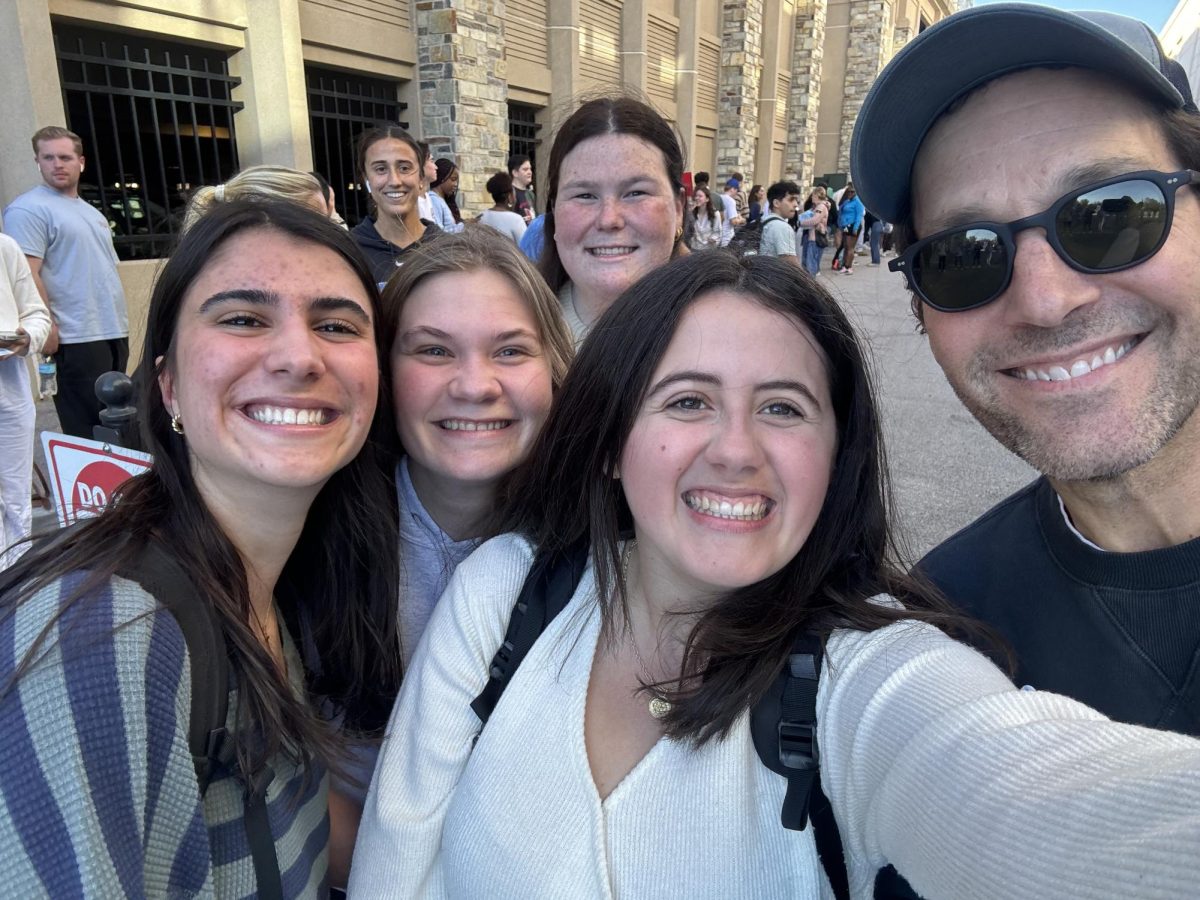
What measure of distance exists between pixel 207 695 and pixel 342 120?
9805 millimetres

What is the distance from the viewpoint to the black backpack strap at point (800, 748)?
4.04ft

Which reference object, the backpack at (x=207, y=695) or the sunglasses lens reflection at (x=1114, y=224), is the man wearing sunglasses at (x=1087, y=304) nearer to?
the sunglasses lens reflection at (x=1114, y=224)

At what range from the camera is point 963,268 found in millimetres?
1439

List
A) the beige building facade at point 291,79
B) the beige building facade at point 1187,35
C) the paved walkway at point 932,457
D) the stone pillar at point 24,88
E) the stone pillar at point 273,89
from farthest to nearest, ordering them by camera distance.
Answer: the beige building facade at point 1187,35
the stone pillar at point 273,89
the beige building facade at point 291,79
the stone pillar at point 24,88
the paved walkway at point 932,457

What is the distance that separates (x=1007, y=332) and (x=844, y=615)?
63 centimetres

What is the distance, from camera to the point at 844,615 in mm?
1453

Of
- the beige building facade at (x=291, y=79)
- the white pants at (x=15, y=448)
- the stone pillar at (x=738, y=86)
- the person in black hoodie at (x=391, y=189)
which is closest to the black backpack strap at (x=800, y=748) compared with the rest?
the beige building facade at (x=291, y=79)

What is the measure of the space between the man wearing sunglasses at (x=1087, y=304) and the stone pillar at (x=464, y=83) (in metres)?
9.81

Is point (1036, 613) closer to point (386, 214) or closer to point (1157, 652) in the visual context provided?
point (1157, 652)

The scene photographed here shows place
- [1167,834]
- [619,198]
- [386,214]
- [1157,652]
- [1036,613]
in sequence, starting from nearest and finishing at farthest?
[1167,834], [1157,652], [1036,613], [619,198], [386,214]

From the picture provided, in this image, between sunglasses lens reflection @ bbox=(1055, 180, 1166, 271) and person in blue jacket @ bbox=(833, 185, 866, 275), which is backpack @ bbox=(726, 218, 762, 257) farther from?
person in blue jacket @ bbox=(833, 185, 866, 275)

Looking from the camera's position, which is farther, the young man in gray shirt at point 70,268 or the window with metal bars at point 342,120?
the window with metal bars at point 342,120

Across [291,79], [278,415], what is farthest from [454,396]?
[291,79]

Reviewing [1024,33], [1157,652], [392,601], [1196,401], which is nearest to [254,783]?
[392,601]
